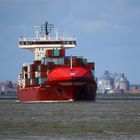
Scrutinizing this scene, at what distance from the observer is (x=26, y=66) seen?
117 metres

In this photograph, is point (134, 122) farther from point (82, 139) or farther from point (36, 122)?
point (82, 139)

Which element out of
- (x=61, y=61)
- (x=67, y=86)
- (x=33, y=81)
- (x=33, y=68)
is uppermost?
(x=61, y=61)

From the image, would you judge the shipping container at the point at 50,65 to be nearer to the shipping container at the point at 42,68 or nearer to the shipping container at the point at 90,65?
the shipping container at the point at 42,68

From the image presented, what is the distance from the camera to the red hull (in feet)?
335

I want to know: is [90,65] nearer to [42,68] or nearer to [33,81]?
[42,68]

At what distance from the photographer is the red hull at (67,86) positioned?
102125 millimetres

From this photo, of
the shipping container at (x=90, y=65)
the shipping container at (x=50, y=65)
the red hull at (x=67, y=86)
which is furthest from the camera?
the shipping container at (x=90, y=65)

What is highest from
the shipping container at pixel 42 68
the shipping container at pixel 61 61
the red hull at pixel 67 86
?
the shipping container at pixel 61 61

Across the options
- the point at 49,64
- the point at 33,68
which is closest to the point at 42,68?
the point at 49,64

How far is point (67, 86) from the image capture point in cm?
10294

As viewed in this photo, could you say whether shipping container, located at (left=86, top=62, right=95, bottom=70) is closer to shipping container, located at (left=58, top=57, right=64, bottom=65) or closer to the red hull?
the red hull

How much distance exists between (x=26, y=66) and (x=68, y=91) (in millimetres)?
16083

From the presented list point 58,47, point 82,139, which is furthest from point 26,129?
point 58,47

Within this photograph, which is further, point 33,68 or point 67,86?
point 33,68
